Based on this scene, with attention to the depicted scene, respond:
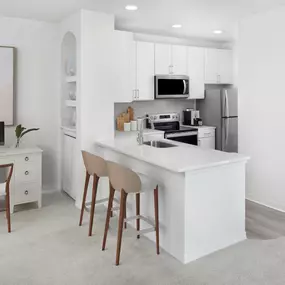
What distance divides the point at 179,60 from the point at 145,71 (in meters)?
0.74

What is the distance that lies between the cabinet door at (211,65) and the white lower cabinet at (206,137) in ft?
3.07

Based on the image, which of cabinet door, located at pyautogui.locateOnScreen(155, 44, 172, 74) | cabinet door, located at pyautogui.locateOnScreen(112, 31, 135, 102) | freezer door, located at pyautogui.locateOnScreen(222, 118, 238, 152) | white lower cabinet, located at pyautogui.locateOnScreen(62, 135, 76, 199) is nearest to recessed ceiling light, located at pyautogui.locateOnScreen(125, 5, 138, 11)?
cabinet door, located at pyautogui.locateOnScreen(112, 31, 135, 102)

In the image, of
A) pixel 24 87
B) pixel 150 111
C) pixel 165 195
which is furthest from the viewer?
pixel 150 111

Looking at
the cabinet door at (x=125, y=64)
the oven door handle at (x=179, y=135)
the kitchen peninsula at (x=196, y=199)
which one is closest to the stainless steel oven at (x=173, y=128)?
the oven door handle at (x=179, y=135)

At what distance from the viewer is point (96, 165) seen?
3.45 m

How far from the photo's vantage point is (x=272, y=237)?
11.2 ft

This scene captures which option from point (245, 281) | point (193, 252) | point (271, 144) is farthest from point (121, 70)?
point (245, 281)

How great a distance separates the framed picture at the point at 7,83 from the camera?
4.46m

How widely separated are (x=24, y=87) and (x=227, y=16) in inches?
115

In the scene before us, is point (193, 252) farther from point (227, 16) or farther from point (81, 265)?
point (227, 16)

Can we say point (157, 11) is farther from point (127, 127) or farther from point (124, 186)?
point (124, 186)

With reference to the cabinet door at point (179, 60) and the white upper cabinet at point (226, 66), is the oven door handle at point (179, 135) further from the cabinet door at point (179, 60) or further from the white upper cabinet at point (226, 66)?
the white upper cabinet at point (226, 66)

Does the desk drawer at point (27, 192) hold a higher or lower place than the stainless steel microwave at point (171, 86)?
lower

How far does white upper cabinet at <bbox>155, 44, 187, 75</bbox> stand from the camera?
5.52 m
